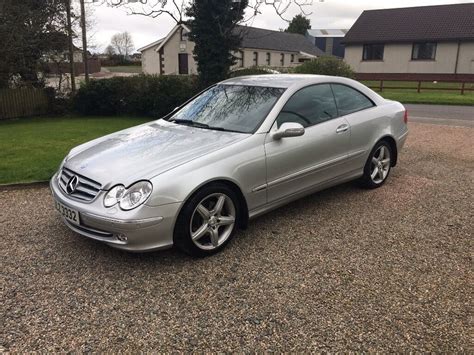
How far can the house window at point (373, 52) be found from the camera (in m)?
36.1

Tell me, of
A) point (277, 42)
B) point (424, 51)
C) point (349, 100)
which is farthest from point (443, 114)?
point (277, 42)

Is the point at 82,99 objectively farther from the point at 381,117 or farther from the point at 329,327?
the point at 329,327

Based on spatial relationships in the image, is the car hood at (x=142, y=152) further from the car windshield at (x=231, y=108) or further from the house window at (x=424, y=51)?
the house window at (x=424, y=51)

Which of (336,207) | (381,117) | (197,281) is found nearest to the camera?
(197,281)

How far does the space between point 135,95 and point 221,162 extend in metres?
11.0

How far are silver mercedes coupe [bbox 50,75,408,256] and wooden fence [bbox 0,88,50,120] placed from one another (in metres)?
12.0

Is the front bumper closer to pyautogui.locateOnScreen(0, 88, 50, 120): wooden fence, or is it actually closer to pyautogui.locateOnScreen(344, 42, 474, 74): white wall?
pyautogui.locateOnScreen(0, 88, 50, 120): wooden fence

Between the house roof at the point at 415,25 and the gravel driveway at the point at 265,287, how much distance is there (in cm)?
3340

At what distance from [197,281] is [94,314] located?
0.81m

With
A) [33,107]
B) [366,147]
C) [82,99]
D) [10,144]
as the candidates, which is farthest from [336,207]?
[33,107]

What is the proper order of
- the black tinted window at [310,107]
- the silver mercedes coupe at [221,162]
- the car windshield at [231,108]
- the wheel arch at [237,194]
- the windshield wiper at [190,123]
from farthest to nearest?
the windshield wiper at [190,123]
the black tinted window at [310,107]
the car windshield at [231,108]
the wheel arch at [237,194]
the silver mercedes coupe at [221,162]

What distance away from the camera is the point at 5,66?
14523 mm

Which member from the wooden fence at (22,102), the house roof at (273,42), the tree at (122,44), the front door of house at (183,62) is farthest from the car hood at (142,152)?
the tree at (122,44)

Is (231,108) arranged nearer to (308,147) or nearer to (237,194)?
(308,147)
